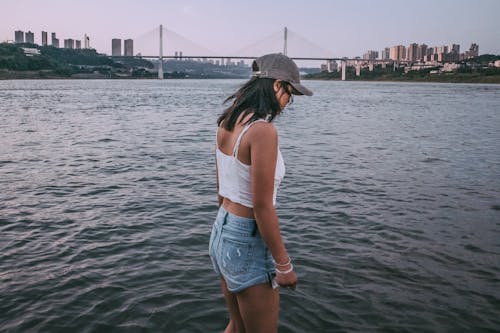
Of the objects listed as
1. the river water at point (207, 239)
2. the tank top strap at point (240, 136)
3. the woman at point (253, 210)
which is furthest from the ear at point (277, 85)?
the river water at point (207, 239)

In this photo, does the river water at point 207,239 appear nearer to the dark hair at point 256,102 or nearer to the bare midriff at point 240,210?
the dark hair at point 256,102

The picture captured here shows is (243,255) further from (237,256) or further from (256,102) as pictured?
(256,102)

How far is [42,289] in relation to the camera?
521cm

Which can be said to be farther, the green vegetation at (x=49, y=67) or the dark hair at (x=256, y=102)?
the green vegetation at (x=49, y=67)

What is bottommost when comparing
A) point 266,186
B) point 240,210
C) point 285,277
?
point 285,277

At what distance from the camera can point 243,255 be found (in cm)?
249

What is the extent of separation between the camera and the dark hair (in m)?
2.41

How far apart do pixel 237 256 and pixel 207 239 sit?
453 cm

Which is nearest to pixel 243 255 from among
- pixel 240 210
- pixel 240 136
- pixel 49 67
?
pixel 240 210

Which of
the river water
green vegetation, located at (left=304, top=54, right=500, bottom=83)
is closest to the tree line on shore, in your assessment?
green vegetation, located at (left=304, top=54, right=500, bottom=83)

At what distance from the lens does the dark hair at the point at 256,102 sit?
2408 millimetres

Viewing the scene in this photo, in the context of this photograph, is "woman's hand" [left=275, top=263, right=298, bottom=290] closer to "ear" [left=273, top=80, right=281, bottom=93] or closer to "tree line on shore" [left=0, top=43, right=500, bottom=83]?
"ear" [left=273, top=80, right=281, bottom=93]

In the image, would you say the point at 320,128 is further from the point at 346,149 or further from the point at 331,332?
the point at 331,332

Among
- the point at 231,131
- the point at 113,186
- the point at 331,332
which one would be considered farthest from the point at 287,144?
the point at 231,131
